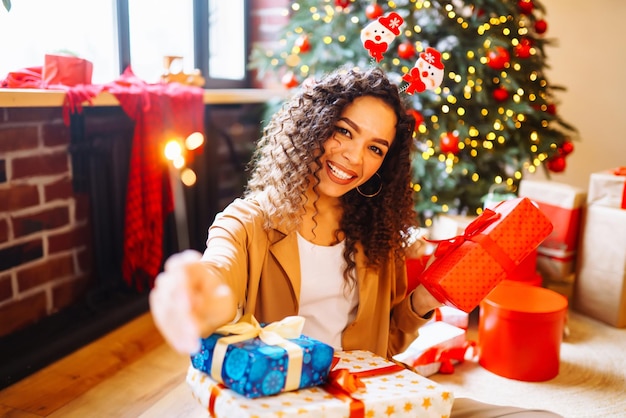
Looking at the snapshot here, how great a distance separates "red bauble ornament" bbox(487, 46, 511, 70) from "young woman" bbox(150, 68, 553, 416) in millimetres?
1304

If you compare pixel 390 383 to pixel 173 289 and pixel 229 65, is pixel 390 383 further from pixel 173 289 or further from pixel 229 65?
pixel 229 65

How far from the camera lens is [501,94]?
256 cm

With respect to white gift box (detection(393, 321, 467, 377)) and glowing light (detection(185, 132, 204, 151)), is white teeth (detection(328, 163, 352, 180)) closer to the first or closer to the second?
white gift box (detection(393, 321, 467, 377))

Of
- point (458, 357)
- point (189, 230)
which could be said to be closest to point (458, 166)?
point (458, 357)

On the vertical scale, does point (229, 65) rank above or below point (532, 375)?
above

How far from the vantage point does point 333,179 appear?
1246 mm

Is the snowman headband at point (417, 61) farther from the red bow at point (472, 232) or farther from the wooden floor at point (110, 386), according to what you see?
the wooden floor at point (110, 386)

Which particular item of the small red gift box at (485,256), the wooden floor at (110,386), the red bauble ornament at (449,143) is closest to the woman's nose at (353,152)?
the small red gift box at (485,256)

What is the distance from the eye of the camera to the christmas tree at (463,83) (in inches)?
99.9

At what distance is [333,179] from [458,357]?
3.57 ft

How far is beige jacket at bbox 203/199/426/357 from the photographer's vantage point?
109 cm

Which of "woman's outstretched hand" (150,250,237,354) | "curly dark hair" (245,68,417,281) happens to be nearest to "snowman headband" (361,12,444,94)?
"curly dark hair" (245,68,417,281)

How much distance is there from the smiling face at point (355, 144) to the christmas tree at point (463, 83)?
1.27 meters

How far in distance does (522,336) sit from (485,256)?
76cm
